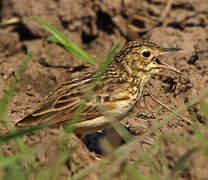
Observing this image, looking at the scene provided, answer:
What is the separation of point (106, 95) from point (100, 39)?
11.4 ft

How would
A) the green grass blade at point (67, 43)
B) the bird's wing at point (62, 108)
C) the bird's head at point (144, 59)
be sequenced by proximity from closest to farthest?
the bird's wing at point (62, 108), the bird's head at point (144, 59), the green grass blade at point (67, 43)

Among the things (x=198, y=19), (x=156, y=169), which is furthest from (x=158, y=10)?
(x=156, y=169)

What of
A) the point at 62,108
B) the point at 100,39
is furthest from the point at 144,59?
the point at 100,39

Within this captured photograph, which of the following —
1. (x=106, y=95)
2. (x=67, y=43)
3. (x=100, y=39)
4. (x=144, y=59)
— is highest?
(x=100, y=39)

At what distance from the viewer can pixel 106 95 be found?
5129 mm

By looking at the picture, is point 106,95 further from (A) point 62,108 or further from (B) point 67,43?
(B) point 67,43

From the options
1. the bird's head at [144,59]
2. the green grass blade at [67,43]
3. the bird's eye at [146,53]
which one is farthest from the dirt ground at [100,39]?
the bird's eye at [146,53]

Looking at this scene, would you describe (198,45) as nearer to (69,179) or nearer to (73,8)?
(73,8)

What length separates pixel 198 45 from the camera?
699 centimetres

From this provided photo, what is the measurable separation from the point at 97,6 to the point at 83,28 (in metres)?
0.43

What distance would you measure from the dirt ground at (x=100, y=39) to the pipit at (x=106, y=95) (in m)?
0.73

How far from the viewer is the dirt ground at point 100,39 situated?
6.61 meters

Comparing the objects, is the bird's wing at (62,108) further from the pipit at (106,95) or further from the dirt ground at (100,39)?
→ the dirt ground at (100,39)

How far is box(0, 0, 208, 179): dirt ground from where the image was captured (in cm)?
661
